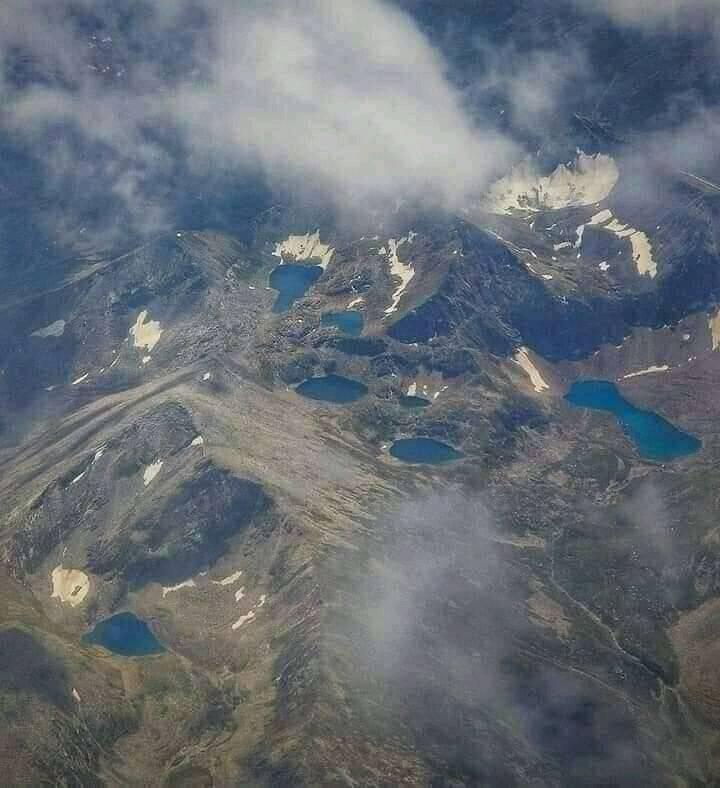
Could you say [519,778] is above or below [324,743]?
below

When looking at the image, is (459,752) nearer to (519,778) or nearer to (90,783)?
(519,778)

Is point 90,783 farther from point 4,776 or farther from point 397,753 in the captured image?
point 397,753

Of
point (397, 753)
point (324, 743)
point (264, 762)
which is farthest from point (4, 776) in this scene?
point (397, 753)

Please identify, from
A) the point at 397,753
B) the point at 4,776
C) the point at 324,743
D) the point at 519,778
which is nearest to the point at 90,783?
the point at 4,776

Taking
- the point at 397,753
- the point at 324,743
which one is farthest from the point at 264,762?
the point at 397,753

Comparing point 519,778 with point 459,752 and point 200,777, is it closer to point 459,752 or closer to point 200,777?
point 459,752

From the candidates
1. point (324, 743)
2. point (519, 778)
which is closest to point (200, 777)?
point (324, 743)

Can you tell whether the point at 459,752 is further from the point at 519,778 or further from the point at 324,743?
the point at 324,743
